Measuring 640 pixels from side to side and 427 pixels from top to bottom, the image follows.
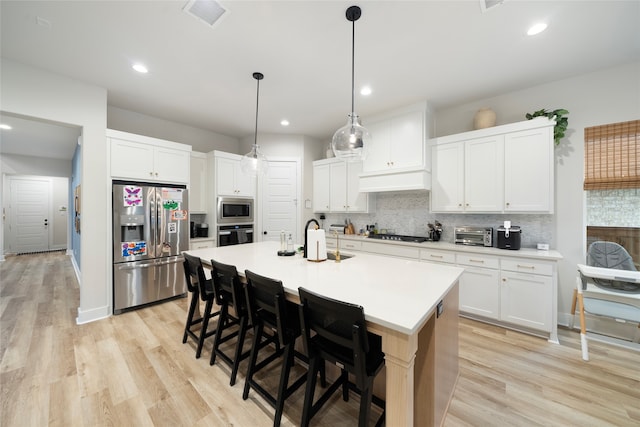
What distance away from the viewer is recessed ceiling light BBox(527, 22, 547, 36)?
1.96 metres

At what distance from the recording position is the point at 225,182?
4.16m

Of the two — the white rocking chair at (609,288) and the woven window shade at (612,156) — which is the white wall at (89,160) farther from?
the woven window shade at (612,156)

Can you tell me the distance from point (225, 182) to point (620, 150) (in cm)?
511

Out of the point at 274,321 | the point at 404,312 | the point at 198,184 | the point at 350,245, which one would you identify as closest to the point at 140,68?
the point at 198,184

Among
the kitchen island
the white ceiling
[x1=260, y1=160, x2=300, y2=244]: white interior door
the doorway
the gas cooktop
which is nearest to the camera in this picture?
the kitchen island

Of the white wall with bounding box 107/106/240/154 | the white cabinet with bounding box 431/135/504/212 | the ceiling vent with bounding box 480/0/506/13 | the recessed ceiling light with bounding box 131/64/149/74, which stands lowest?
the white cabinet with bounding box 431/135/504/212

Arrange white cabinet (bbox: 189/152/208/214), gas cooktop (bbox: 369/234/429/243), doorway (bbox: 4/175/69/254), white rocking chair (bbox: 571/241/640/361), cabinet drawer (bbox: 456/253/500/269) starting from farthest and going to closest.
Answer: doorway (bbox: 4/175/69/254)
white cabinet (bbox: 189/152/208/214)
gas cooktop (bbox: 369/234/429/243)
cabinet drawer (bbox: 456/253/500/269)
white rocking chair (bbox: 571/241/640/361)

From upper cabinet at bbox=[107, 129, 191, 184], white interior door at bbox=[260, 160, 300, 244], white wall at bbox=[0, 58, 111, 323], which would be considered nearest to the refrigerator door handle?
white wall at bbox=[0, 58, 111, 323]

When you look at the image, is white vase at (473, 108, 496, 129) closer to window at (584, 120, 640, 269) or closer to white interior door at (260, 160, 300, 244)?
window at (584, 120, 640, 269)

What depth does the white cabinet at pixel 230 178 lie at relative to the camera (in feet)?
13.4

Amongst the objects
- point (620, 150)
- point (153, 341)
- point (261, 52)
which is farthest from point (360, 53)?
point (153, 341)

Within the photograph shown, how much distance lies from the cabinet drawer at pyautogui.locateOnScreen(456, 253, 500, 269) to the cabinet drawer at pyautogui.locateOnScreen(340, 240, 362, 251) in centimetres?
145

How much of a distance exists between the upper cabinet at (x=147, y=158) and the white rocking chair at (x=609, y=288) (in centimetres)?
500

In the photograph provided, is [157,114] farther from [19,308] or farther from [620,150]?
[620,150]
